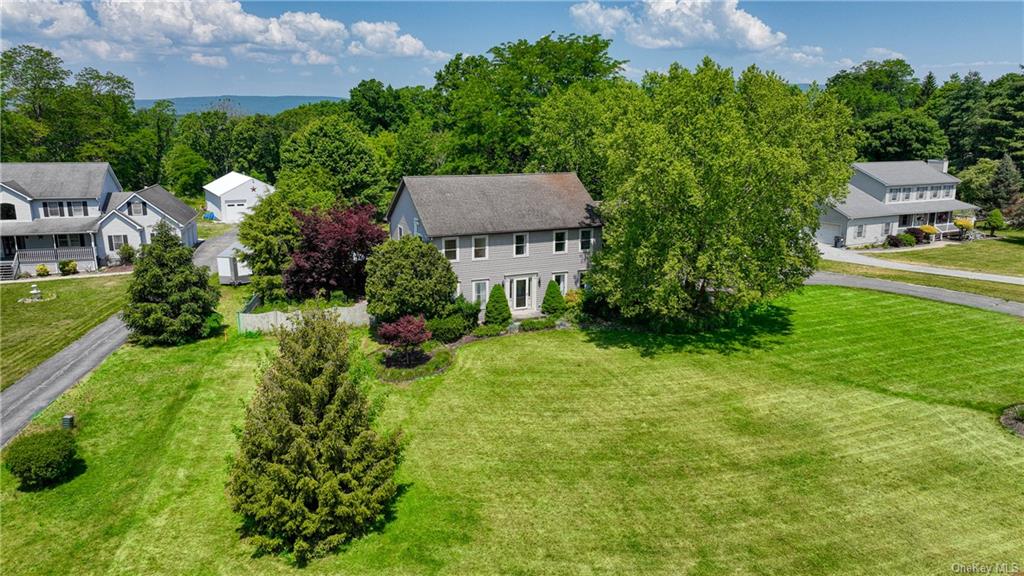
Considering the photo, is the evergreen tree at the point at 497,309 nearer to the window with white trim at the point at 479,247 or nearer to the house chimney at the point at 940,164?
the window with white trim at the point at 479,247

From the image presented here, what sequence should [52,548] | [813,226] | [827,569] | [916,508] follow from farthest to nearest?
[813,226]
[916,508]
[52,548]
[827,569]

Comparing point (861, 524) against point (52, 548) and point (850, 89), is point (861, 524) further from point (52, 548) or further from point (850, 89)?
point (850, 89)

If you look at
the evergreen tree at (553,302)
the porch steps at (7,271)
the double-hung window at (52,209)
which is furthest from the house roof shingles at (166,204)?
the evergreen tree at (553,302)

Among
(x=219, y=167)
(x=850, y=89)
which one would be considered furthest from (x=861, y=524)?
(x=219, y=167)

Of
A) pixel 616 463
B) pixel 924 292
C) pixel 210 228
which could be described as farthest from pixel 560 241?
pixel 210 228

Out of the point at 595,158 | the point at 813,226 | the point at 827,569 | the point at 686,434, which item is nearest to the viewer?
the point at 827,569

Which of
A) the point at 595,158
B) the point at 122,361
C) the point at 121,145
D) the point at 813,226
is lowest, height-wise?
the point at 122,361
